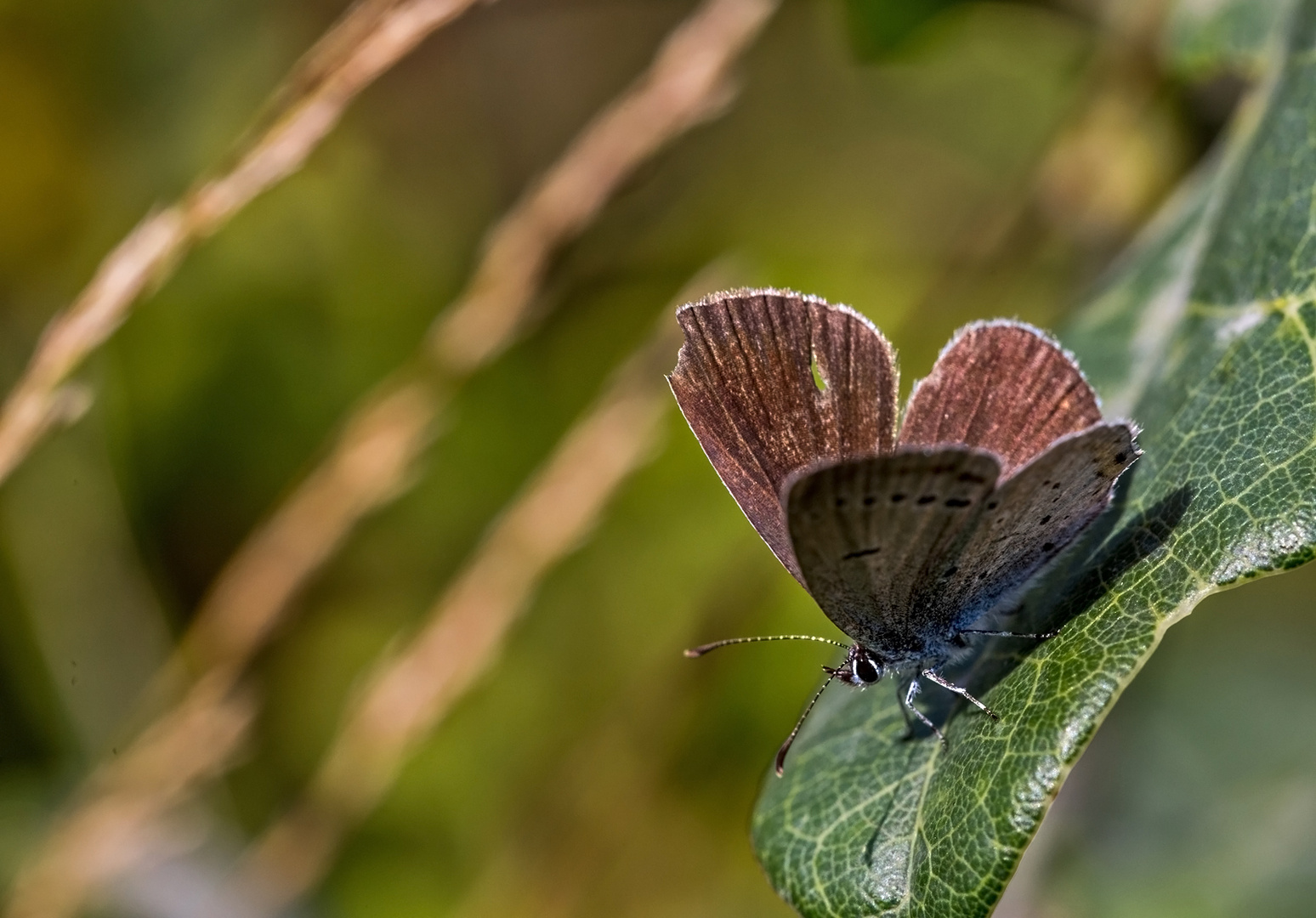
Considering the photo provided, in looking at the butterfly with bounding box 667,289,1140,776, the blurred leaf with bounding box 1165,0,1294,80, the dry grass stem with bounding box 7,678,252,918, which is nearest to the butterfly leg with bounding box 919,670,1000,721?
the butterfly with bounding box 667,289,1140,776

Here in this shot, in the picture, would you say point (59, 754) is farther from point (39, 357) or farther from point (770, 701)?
point (770, 701)

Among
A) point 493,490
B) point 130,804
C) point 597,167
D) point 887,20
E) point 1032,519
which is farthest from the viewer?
point 493,490

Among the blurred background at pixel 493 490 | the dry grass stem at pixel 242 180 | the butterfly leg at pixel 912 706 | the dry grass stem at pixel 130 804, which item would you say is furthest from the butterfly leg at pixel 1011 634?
the dry grass stem at pixel 130 804

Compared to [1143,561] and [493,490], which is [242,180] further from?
[1143,561]

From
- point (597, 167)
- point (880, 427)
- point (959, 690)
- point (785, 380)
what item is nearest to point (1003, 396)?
point (880, 427)

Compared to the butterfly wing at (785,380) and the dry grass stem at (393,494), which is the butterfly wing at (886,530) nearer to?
the butterfly wing at (785,380)

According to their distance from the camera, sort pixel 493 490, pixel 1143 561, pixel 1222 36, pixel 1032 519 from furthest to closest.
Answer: pixel 493 490
pixel 1222 36
pixel 1032 519
pixel 1143 561
